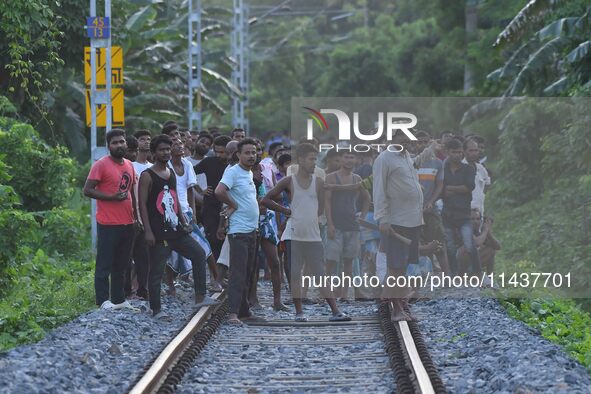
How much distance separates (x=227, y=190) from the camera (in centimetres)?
1252

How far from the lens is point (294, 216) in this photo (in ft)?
42.1

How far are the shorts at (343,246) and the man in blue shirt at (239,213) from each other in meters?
1.49

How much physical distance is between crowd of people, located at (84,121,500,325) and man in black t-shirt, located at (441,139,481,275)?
0.01 metres

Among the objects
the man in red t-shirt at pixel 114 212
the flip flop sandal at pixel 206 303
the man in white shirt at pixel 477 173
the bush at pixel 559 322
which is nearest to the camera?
the bush at pixel 559 322

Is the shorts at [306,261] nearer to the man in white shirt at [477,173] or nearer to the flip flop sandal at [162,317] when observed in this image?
the flip flop sandal at [162,317]

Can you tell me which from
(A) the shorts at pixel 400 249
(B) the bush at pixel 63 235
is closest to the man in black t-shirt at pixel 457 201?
(A) the shorts at pixel 400 249

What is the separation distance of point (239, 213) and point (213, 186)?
105 inches

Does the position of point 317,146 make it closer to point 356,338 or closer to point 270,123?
point 356,338

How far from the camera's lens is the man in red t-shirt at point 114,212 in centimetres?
1268

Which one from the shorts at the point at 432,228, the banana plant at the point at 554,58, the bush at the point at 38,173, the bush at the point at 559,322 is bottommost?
the bush at the point at 559,322

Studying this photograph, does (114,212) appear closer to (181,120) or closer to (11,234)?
(11,234)

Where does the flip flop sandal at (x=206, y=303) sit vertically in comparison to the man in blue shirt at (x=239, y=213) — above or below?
below

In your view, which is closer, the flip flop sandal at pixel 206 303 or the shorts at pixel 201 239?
the flip flop sandal at pixel 206 303

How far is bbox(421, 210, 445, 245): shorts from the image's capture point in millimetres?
13731
